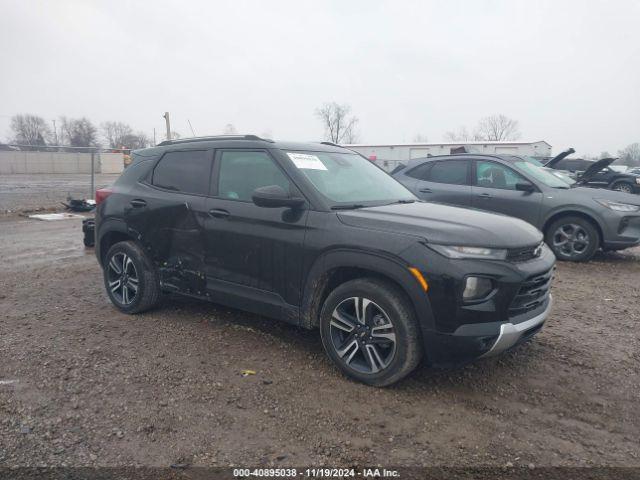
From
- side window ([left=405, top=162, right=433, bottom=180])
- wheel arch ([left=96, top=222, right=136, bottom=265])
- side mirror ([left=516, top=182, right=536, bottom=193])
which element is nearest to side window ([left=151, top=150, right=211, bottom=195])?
wheel arch ([left=96, top=222, right=136, bottom=265])

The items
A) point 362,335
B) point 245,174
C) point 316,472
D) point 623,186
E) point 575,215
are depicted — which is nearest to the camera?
point 316,472

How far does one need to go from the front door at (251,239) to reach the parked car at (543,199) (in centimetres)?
433

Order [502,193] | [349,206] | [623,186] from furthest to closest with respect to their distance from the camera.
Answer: [623,186], [502,193], [349,206]

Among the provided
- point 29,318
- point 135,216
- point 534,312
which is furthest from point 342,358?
point 29,318

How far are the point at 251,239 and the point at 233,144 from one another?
3.13 feet

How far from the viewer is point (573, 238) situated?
287 inches

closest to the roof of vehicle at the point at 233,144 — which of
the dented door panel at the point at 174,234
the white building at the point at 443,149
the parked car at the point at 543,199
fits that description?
the dented door panel at the point at 174,234

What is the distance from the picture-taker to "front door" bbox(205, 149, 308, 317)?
3.61 metres

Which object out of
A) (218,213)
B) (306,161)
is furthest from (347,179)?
(218,213)

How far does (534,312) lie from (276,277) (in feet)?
6.29

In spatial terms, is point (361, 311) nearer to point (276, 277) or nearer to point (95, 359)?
point (276, 277)

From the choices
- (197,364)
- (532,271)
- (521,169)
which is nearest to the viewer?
(532,271)

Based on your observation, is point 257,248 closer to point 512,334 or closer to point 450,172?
point 512,334

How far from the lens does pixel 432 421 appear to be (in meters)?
2.92
